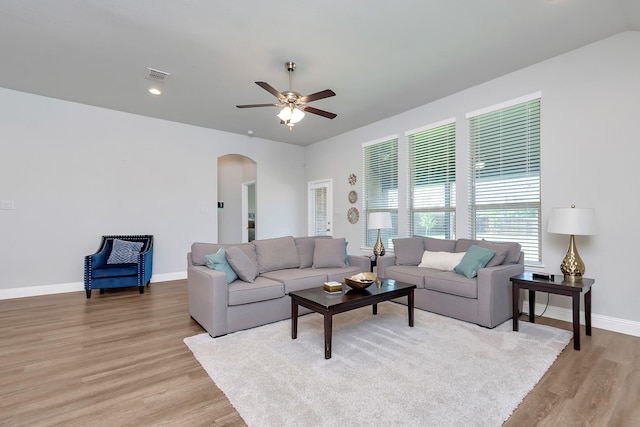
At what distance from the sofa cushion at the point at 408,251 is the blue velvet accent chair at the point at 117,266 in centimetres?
389

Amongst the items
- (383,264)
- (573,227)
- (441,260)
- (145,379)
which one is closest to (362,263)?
(383,264)

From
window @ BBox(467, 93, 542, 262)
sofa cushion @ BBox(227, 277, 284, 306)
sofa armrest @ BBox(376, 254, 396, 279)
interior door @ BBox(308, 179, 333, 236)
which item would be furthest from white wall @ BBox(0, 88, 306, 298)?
window @ BBox(467, 93, 542, 262)

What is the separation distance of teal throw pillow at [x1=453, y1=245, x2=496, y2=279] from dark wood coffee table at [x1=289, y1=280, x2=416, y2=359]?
0.75 metres

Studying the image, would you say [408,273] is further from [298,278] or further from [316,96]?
[316,96]

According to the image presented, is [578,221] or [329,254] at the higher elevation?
[578,221]

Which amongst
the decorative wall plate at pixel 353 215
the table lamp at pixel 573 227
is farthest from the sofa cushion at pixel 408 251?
the decorative wall plate at pixel 353 215

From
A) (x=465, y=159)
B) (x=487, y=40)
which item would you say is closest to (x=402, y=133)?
(x=465, y=159)

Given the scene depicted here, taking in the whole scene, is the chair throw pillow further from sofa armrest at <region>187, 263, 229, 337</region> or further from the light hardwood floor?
sofa armrest at <region>187, 263, 229, 337</region>

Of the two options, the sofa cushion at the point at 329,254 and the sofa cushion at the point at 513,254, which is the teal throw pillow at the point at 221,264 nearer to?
the sofa cushion at the point at 329,254

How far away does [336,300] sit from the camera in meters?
2.63

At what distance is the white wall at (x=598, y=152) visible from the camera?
3025mm

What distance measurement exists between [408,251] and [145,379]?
343 cm

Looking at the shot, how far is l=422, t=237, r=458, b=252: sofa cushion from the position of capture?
4.23 metres

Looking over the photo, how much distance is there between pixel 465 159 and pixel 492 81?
1.06 m
